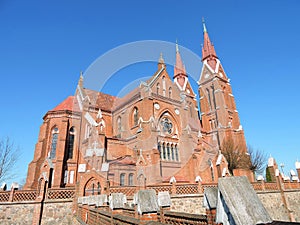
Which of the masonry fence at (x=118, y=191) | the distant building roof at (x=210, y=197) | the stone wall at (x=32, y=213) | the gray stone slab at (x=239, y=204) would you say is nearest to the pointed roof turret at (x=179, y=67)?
the masonry fence at (x=118, y=191)

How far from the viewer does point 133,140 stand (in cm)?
2450

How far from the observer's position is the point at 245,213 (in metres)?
1.83

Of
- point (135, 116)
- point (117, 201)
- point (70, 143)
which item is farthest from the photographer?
point (70, 143)

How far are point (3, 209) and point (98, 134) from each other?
39.5 feet

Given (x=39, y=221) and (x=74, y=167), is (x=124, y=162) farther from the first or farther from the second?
(x=39, y=221)

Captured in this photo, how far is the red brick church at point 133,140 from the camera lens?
20844mm

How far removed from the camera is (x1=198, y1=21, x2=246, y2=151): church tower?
32.4m

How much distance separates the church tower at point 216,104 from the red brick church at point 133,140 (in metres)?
0.20

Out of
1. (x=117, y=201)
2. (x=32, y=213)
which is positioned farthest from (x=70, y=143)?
(x=117, y=201)

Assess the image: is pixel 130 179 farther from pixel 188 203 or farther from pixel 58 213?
pixel 58 213

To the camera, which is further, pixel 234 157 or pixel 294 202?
pixel 234 157

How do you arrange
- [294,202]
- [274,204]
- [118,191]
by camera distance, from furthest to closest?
1. [294,202]
2. [274,204]
3. [118,191]

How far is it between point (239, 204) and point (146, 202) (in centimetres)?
271

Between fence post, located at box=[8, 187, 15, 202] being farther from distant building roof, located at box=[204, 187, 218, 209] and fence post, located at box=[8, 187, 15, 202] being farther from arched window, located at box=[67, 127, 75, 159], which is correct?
arched window, located at box=[67, 127, 75, 159]
